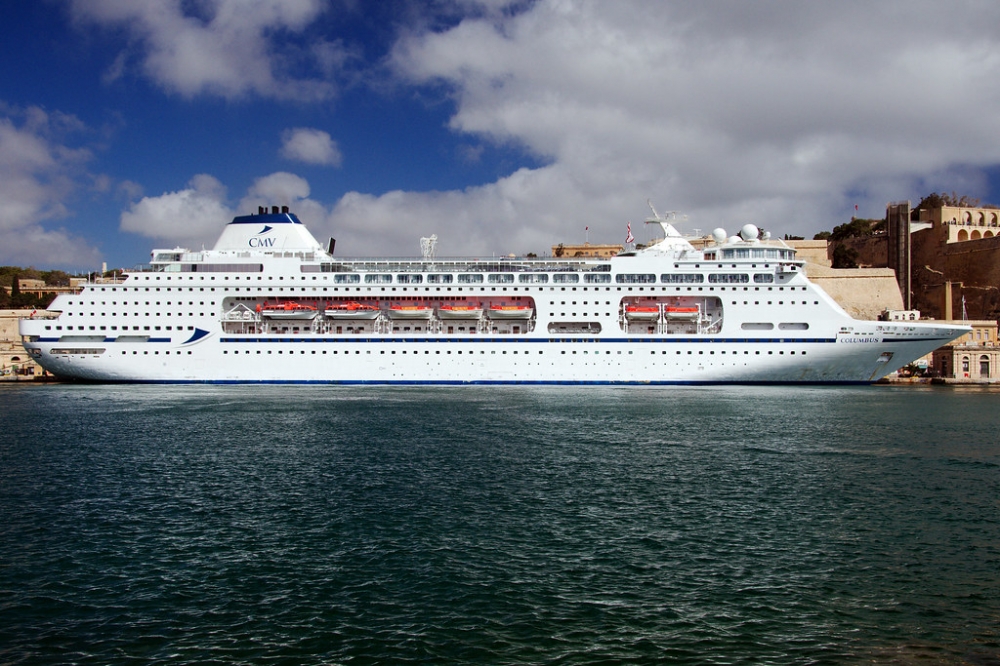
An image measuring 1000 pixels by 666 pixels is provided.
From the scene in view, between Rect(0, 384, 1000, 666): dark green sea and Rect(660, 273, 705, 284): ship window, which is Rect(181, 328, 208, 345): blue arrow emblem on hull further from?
Rect(660, 273, 705, 284): ship window

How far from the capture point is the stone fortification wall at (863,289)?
56.2 metres

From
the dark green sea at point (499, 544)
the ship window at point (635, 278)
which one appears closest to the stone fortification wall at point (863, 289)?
the ship window at point (635, 278)

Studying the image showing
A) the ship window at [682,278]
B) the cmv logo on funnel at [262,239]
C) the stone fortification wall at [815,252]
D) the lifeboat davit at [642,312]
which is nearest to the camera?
the lifeboat davit at [642,312]

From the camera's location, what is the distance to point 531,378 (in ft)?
119

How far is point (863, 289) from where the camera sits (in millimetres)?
56562

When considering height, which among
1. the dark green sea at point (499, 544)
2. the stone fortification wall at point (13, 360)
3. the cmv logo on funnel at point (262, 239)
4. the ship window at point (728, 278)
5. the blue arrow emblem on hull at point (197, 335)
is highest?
the cmv logo on funnel at point (262, 239)

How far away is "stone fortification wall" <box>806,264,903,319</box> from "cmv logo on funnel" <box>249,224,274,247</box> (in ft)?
129

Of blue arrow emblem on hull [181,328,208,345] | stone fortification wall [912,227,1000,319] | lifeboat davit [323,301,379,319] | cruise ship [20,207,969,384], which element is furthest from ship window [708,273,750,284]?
stone fortification wall [912,227,1000,319]

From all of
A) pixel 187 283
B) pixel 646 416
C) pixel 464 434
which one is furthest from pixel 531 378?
pixel 187 283

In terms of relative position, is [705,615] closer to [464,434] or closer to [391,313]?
[464,434]

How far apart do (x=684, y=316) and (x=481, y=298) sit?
1044 cm

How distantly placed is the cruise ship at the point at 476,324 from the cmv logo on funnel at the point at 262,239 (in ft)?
1.46

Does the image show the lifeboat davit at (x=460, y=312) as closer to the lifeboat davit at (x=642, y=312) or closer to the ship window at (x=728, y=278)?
the lifeboat davit at (x=642, y=312)

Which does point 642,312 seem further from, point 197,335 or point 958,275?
point 958,275
